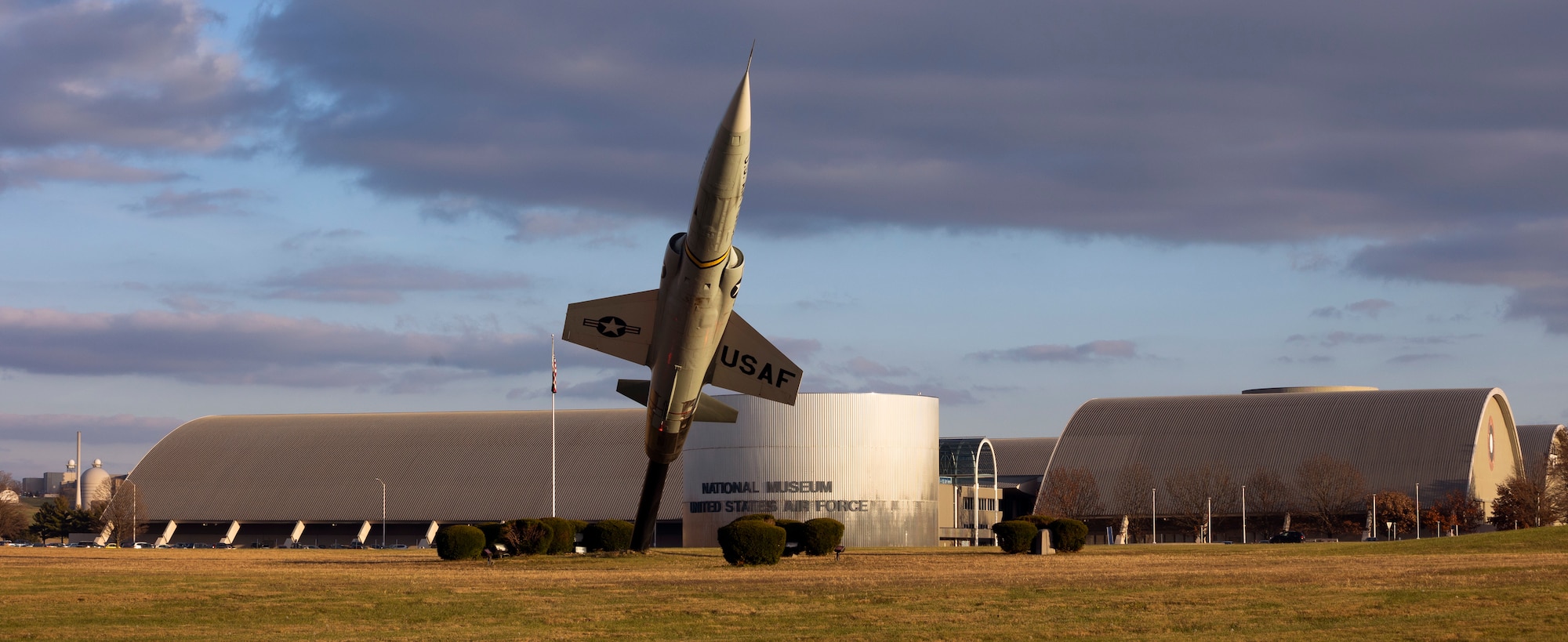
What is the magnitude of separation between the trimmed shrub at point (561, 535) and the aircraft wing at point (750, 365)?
20.7m

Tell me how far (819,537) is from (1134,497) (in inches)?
2474

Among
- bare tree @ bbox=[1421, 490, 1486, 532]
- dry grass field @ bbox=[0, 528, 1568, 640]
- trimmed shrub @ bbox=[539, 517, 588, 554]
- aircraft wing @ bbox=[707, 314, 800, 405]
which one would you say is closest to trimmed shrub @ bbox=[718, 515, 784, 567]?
dry grass field @ bbox=[0, 528, 1568, 640]

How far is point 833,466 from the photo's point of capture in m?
85.1

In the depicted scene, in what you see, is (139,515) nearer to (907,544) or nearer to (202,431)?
(202,431)

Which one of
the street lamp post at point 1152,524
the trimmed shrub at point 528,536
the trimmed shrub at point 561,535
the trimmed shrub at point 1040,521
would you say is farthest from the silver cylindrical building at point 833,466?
the trimmed shrub at point 528,536

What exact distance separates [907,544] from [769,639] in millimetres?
65608

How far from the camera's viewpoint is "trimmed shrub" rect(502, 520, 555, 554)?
169ft

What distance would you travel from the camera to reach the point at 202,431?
130750 mm

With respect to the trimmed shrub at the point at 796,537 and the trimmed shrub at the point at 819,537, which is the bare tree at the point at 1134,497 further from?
the trimmed shrub at the point at 796,537

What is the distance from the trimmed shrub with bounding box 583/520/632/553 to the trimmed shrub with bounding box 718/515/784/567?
8.24m

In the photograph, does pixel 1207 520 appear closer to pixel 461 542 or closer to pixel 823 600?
pixel 461 542

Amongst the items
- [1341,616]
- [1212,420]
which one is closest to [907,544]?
[1212,420]

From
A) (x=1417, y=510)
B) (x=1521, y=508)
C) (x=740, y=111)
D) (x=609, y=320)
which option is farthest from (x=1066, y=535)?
(x=1521, y=508)

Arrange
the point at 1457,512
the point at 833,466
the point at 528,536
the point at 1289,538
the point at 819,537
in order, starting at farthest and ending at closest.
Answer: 1. the point at 1457,512
2. the point at 1289,538
3. the point at 833,466
4. the point at 819,537
5. the point at 528,536
